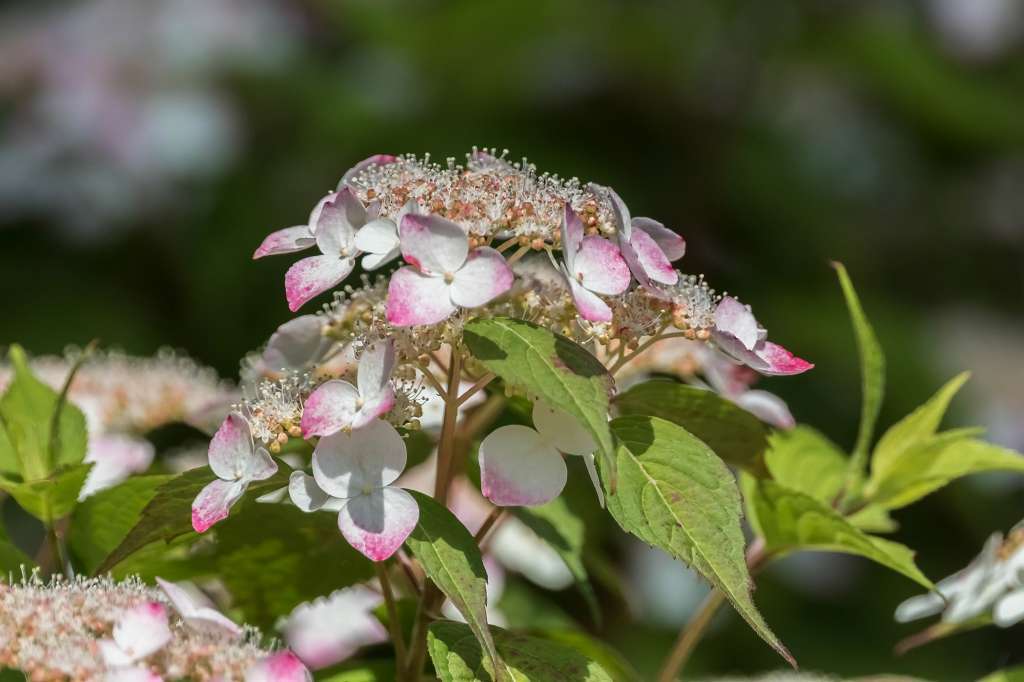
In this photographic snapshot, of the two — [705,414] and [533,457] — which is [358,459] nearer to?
[533,457]

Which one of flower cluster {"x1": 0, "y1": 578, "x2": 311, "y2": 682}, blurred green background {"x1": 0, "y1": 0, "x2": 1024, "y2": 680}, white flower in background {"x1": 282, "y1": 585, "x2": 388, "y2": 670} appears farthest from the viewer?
blurred green background {"x1": 0, "y1": 0, "x2": 1024, "y2": 680}

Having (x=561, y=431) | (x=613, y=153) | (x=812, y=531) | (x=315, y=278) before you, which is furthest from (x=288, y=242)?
(x=613, y=153)

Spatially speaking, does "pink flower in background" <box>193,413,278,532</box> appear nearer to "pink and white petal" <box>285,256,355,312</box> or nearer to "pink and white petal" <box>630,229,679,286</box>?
"pink and white petal" <box>285,256,355,312</box>

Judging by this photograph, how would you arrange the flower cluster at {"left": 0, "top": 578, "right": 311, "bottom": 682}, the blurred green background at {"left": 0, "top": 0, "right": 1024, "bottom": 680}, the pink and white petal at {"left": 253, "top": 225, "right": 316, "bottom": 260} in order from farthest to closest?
1. the blurred green background at {"left": 0, "top": 0, "right": 1024, "bottom": 680}
2. the pink and white petal at {"left": 253, "top": 225, "right": 316, "bottom": 260}
3. the flower cluster at {"left": 0, "top": 578, "right": 311, "bottom": 682}

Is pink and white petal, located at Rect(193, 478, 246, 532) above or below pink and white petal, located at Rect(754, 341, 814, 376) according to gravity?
below

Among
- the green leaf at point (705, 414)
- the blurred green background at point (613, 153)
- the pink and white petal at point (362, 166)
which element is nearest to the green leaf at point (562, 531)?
the green leaf at point (705, 414)

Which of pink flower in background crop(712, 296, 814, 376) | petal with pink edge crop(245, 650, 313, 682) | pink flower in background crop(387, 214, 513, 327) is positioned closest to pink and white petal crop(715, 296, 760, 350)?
pink flower in background crop(712, 296, 814, 376)

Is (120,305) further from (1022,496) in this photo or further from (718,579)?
(718,579)
